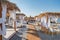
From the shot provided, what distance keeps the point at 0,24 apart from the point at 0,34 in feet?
1.16

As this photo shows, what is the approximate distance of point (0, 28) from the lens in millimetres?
4332

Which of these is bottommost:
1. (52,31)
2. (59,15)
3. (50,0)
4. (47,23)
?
Answer: (52,31)

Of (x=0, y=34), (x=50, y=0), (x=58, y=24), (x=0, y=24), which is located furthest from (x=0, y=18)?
(x=50, y=0)

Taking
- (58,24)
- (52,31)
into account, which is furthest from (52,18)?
(58,24)

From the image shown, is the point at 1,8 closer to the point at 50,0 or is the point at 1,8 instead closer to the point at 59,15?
the point at 59,15

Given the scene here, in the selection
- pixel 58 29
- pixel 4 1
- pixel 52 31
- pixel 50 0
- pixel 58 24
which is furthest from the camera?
pixel 50 0

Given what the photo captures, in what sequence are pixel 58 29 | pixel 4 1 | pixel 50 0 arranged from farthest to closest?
pixel 50 0, pixel 58 29, pixel 4 1

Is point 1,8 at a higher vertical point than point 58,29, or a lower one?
higher

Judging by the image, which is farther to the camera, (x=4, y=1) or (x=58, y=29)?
(x=58, y=29)

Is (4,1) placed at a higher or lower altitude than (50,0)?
lower

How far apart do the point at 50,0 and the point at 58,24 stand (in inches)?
141

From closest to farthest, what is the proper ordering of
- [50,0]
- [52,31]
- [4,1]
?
[4,1] < [52,31] < [50,0]

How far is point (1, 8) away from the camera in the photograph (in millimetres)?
4395

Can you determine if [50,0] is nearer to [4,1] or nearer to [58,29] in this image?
[58,29]
